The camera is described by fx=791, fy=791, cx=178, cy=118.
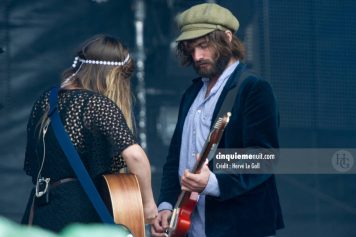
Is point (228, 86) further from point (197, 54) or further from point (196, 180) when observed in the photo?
point (196, 180)

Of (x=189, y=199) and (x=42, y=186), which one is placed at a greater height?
(x=42, y=186)

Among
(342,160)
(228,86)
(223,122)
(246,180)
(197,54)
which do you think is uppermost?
(197,54)

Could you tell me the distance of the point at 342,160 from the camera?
14.8 feet

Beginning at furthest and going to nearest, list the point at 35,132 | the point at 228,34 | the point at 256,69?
the point at 256,69, the point at 228,34, the point at 35,132

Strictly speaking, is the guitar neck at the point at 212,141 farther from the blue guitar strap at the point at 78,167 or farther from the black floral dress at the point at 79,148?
the blue guitar strap at the point at 78,167

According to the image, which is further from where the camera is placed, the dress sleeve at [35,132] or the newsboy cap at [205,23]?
the newsboy cap at [205,23]

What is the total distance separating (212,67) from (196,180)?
0.42 meters

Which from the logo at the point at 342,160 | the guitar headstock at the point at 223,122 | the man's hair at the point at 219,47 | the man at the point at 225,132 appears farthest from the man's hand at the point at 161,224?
the logo at the point at 342,160

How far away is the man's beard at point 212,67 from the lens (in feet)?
9.45

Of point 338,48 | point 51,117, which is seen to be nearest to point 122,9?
point 338,48

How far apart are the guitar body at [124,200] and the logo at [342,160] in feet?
6.91

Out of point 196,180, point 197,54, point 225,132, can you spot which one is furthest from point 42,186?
point 197,54

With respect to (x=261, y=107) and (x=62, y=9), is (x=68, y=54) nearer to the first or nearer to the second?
(x=62, y=9)

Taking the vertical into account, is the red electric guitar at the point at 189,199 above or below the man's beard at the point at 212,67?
below
